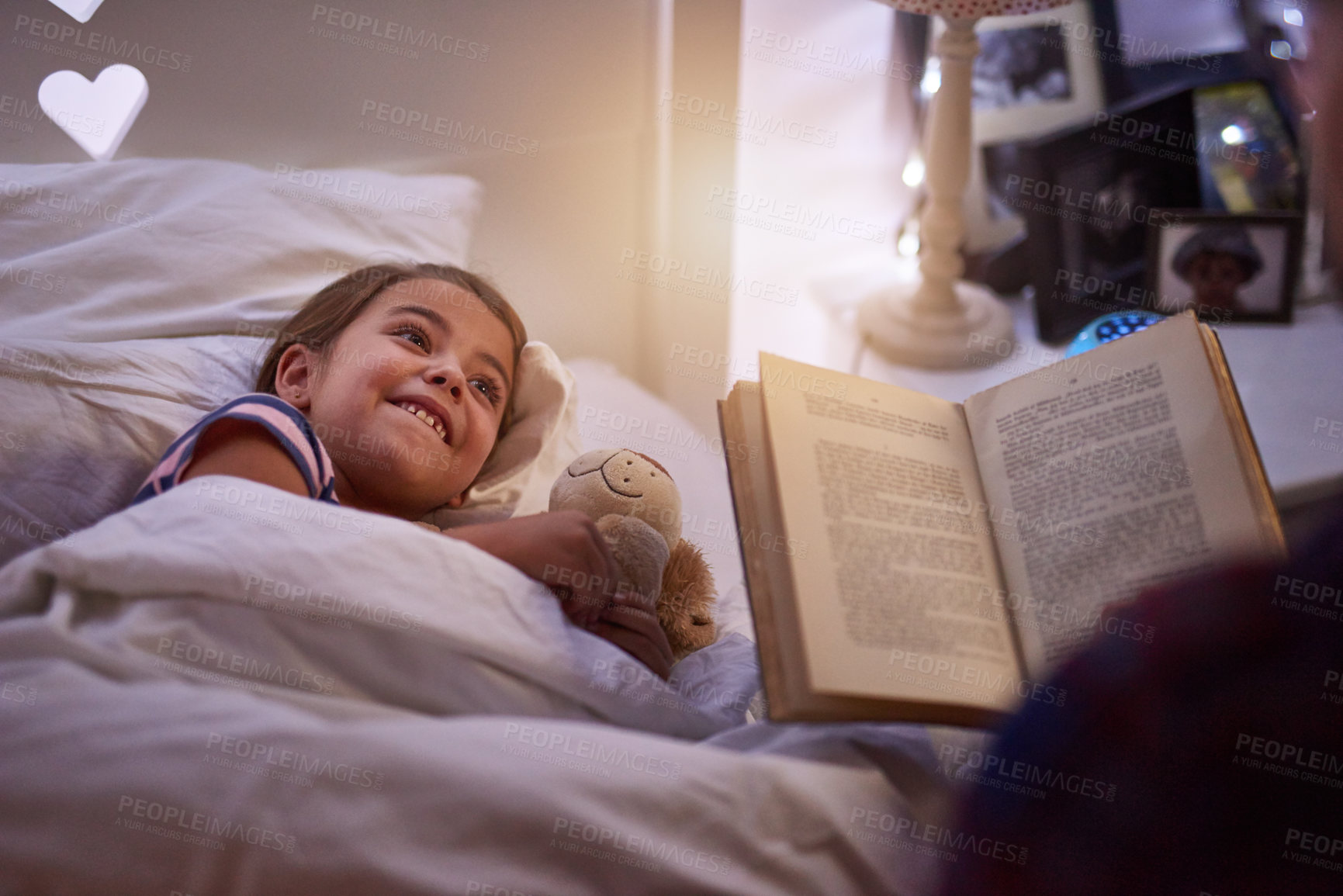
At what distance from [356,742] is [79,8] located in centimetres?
101

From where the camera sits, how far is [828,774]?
0.61m

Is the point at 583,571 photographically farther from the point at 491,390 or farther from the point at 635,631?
the point at 491,390

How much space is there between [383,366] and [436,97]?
553 millimetres

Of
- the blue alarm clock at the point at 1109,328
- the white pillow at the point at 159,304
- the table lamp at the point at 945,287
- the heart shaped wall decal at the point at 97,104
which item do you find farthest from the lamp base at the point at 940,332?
the heart shaped wall decal at the point at 97,104

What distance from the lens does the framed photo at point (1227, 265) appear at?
1431 mm

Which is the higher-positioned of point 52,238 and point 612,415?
point 52,238

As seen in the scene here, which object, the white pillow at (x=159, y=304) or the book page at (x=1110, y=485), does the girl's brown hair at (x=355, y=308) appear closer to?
the white pillow at (x=159, y=304)

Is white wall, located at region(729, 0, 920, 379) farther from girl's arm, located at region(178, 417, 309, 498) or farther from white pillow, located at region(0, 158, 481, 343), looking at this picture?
girl's arm, located at region(178, 417, 309, 498)

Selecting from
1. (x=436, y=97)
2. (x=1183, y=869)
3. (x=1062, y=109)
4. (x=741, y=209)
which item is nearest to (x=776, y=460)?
(x=1183, y=869)

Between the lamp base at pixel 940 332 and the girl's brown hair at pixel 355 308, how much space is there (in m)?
0.68

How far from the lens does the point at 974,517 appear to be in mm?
771

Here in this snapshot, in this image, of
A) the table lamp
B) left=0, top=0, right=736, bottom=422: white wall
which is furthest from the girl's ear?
the table lamp

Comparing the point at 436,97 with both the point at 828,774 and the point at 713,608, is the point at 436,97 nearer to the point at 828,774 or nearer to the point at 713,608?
the point at 713,608

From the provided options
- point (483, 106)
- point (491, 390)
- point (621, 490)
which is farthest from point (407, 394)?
point (483, 106)
